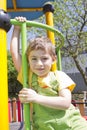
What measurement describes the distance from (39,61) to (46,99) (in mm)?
189

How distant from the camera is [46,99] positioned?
4.80 ft

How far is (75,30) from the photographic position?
49.7 ft

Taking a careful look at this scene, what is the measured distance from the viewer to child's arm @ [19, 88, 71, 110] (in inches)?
56.9

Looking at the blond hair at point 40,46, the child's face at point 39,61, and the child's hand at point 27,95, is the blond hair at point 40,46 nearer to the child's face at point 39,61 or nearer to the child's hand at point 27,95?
the child's face at point 39,61

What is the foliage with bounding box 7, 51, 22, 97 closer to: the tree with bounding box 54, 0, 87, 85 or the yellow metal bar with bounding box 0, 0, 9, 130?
the tree with bounding box 54, 0, 87, 85

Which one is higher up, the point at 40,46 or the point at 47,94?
the point at 40,46

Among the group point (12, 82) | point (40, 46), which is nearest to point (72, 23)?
point (12, 82)

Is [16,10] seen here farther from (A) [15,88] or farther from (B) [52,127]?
(A) [15,88]

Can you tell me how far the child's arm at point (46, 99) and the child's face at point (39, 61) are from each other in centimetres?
13

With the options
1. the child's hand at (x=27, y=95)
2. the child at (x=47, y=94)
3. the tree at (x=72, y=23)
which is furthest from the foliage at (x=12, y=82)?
the child's hand at (x=27, y=95)

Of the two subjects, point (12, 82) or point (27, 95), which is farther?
point (12, 82)

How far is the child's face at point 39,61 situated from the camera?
153 cm

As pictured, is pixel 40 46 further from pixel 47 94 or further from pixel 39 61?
pixel 47 94

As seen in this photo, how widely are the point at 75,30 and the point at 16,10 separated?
11.4 metres
